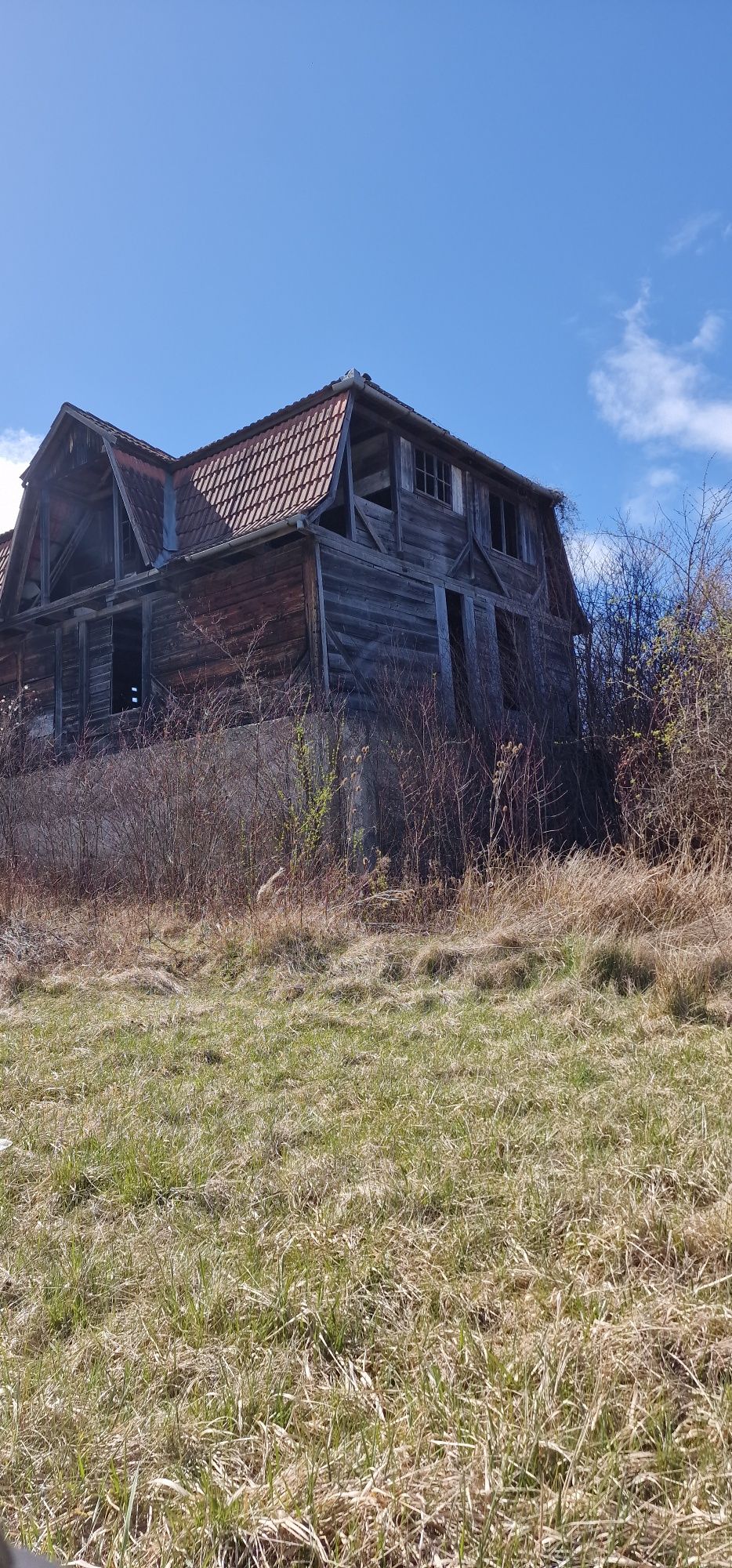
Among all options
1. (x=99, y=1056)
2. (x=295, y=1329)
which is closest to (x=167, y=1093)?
(x=99, y=1056)

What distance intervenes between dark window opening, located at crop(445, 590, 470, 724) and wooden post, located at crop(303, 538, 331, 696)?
2.39 metres

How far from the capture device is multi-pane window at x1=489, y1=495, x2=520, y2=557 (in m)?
17.4

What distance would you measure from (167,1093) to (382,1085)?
941 mm

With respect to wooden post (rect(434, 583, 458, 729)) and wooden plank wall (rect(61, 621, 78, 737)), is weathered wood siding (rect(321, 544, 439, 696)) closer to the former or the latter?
wooden post (rect(434, 583, 458, 729))

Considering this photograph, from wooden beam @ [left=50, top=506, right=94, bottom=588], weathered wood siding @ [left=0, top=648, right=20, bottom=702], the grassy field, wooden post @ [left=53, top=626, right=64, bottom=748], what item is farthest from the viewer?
weathered wood siding @ [left=0, top=648, right=20, bottom=702]

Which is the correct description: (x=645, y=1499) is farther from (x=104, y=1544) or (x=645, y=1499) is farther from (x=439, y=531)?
(x=439, y=531)

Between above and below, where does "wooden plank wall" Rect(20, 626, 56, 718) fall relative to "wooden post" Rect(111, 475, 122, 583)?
below

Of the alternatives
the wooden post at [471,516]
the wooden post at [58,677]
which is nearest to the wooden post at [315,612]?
the wooden post at [471,516]

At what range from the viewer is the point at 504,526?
17.5 meters

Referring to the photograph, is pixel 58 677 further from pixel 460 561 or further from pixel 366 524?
pixel 460 561

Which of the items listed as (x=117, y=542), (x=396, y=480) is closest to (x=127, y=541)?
(x=117, y=542)

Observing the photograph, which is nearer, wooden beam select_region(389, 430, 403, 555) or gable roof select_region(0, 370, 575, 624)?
gable roof select_region(0, 370, 575, 624)

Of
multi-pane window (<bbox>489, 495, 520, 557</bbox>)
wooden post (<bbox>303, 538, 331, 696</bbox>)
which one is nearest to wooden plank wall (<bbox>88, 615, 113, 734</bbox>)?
wooden post (<bbox>303, 538, 331, 696</bbox>)

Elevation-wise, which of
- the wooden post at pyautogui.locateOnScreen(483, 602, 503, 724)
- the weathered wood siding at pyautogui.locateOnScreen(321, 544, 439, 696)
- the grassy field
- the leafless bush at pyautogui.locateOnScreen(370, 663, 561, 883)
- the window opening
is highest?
the window opening
